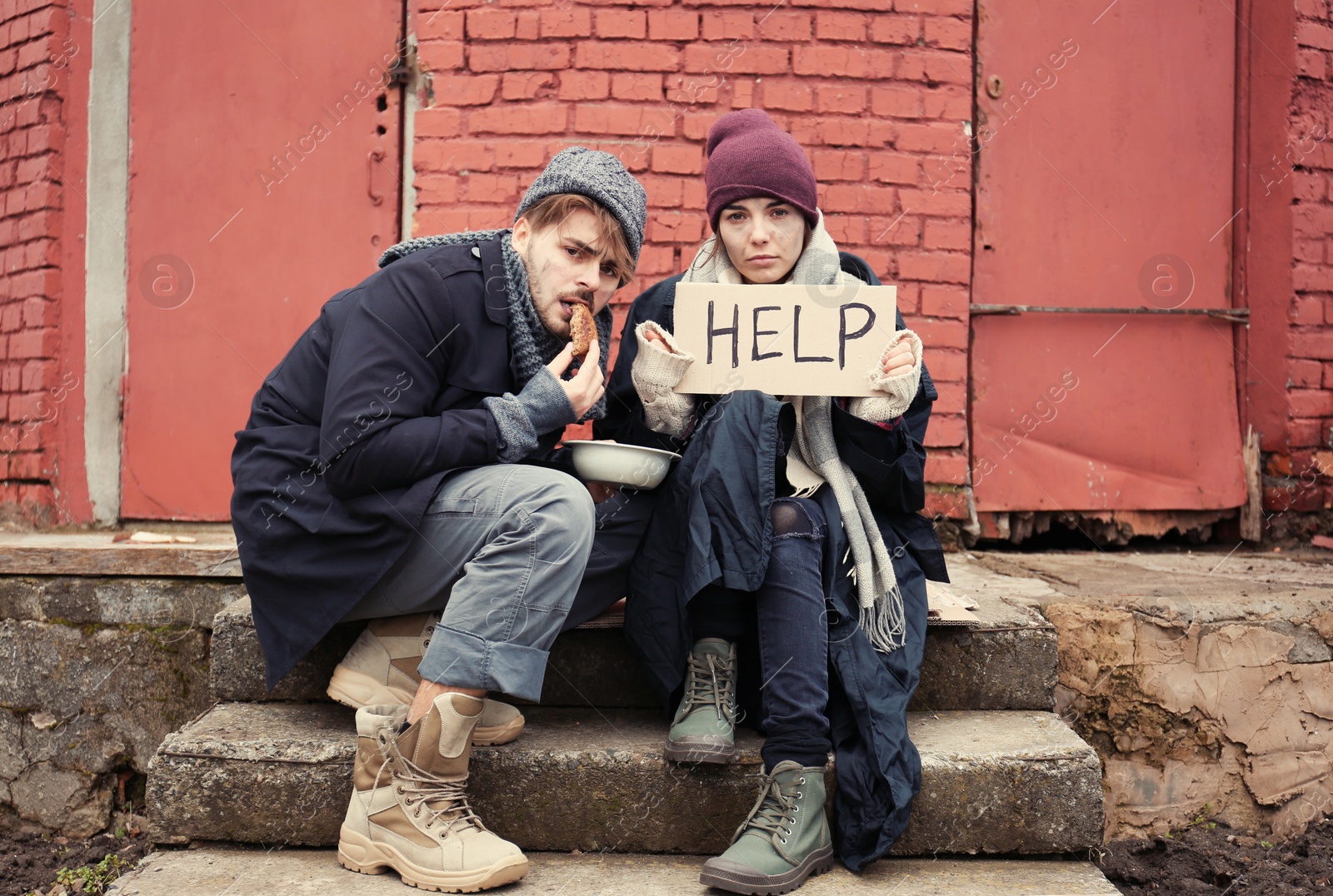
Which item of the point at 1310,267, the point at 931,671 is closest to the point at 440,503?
the point at 931,671

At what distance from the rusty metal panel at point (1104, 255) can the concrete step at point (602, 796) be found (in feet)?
5.86

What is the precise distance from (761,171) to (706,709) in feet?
4.32

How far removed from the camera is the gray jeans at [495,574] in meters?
1.86

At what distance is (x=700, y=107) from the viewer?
3.41m

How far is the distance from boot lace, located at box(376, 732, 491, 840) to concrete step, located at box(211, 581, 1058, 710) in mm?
545

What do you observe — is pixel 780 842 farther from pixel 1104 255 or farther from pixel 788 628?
pixel 1104 255

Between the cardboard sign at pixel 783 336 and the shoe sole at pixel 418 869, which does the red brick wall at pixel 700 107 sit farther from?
the shoe sole at pixel 418 869

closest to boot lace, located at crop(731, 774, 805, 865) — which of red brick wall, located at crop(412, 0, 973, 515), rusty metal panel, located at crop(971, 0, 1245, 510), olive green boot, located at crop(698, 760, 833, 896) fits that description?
olive green boot, located at crop(698, 760, 833, 896)

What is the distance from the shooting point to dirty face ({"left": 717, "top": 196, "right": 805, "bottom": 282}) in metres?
2.39

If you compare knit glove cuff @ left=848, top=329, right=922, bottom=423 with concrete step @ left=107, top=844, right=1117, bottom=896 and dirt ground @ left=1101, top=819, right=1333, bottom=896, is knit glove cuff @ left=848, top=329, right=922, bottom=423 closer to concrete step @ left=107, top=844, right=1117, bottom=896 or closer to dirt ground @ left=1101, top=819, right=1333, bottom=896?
concrete step @ left=107, top=844, right=1117, bottom=896

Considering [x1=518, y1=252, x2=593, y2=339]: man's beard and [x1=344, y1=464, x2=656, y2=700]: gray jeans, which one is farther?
[x1=518, y1=252, x2=593, y2=339]: man's beard

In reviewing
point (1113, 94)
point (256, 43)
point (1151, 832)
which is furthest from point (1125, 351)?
point (256, 43)

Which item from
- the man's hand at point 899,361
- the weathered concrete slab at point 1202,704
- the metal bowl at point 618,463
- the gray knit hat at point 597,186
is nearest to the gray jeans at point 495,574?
the metal bowl at point 618,463

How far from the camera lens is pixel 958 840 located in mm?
2035
